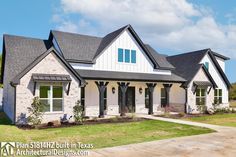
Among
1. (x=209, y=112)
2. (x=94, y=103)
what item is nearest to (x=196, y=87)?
(x=209, y=112)

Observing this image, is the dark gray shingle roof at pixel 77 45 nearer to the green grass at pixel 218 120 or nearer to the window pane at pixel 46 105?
the window pane at pixel 46 105

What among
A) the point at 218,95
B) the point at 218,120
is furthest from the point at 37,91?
the point at 218,95

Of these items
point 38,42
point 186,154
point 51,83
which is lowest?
point 186,154

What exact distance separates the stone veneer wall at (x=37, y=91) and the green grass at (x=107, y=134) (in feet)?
7.39

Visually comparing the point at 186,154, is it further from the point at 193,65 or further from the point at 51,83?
the point at 193,65

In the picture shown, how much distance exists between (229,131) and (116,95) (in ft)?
35.7

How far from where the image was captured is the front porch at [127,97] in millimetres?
21348

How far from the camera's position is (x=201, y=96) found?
87.6 feet

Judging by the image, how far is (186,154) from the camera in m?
9.44

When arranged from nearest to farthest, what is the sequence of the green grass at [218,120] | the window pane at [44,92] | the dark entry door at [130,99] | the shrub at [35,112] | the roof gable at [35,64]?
the shrub at [35,112], the roof gable at [35,64], the window pane at [44,92], the green grass at [218,120], the dark entry door at [130,99]

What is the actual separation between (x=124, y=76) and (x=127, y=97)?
113 inches

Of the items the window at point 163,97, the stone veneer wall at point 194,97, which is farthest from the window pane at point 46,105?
the stone veneer wall at point 194,97

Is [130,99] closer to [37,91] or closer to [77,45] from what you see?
[77,45]

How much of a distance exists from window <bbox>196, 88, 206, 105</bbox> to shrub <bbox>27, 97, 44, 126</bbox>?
647 inches
